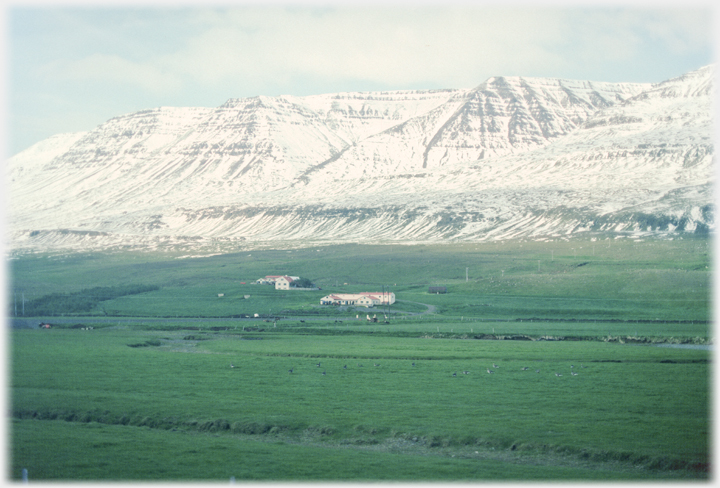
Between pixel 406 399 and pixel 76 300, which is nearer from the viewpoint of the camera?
pixel 406 399

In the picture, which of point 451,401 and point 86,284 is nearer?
point 451,401

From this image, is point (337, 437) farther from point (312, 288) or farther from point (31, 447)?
point (312, 288)

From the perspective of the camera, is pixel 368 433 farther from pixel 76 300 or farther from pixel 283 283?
pixel 283 283

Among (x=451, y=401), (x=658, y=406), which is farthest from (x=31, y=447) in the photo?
(x=658, y=406)

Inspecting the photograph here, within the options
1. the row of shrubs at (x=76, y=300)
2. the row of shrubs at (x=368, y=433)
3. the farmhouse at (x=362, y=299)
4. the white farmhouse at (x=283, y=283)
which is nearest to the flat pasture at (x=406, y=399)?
the row of shrubs at (x=368, y=433)

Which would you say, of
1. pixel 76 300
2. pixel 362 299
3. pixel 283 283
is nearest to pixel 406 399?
pixel 362 299
